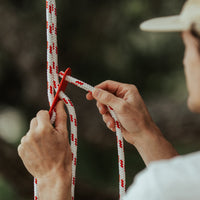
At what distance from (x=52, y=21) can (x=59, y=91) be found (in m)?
0.16

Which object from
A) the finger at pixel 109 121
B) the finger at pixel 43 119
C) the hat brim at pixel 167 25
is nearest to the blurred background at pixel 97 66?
the finger at pixel 109 121

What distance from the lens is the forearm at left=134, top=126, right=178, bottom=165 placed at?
850mm

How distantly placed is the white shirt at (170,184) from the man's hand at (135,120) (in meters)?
0.31

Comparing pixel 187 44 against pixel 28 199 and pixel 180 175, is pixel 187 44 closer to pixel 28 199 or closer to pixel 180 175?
pixel 180 175

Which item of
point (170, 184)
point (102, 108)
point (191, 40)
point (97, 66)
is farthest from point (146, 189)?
point (97, 66)

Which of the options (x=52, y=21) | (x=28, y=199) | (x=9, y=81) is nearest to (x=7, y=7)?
(x=9, y=81)

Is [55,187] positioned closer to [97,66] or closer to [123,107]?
[123,107]

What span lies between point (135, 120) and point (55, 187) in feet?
0.77

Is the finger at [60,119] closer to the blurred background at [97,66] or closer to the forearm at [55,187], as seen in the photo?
the forearm at [55,187]

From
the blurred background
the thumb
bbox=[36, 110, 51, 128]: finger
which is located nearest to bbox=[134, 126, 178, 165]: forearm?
the thumb

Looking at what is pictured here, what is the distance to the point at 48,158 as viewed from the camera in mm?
763

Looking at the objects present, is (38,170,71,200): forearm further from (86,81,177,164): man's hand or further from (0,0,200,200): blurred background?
(0,0,200,200): blurred background

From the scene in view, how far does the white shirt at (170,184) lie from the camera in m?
0.50

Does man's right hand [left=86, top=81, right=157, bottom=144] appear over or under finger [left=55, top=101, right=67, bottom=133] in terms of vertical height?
under
